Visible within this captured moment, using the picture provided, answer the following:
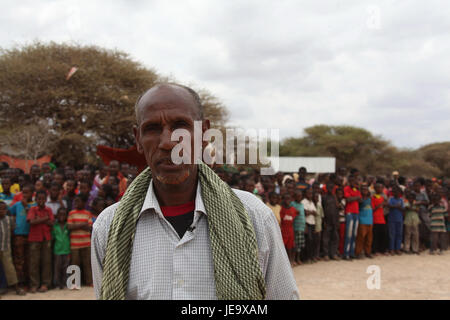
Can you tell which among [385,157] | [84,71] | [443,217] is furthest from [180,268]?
[385,157]

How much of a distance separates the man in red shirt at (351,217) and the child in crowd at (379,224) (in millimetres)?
660

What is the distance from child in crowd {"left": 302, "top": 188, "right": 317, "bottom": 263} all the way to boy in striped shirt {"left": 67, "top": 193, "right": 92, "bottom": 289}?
3990 millimetres

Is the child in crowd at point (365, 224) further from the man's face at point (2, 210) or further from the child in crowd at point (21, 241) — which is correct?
the man's face at point (2, 210)

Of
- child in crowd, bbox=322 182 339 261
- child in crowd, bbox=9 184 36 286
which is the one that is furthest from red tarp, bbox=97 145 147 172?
child in crowd, bbox=322 182 339 261

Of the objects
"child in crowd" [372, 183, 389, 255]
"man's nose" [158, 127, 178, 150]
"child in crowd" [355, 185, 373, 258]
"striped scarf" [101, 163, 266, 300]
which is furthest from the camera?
"child in crowd" [372, 183, 389, 255]

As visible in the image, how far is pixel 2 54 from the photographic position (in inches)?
779

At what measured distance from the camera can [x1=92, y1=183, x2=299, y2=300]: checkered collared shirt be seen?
4.58ft

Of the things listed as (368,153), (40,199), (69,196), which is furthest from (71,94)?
(368,153)

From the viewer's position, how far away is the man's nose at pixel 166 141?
1494 mm

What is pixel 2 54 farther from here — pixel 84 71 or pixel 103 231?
A: pixel 103 231

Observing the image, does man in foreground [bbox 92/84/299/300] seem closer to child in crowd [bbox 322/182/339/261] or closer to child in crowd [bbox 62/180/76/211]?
child in crowd [bbox 62/180/76/211]

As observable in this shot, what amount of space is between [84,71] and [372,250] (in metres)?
17.0

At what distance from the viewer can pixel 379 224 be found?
26.9 feet

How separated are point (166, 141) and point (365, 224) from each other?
23.4ft
